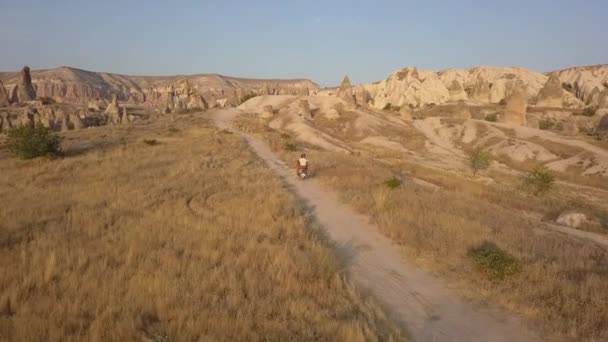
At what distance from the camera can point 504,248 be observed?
10844 mm

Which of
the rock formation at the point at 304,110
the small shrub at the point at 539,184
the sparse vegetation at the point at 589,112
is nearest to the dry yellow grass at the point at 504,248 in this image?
the small shrub at the point at 539,184

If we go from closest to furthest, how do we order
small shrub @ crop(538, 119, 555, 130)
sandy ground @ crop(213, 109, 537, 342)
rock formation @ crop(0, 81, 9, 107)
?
sandy ground @ crop(213, 109, 537, 342), small shrub @ crop(538, 119, 555, 130), rock formation @ crop(0, 81, 9, 107)

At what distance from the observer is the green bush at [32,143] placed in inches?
862

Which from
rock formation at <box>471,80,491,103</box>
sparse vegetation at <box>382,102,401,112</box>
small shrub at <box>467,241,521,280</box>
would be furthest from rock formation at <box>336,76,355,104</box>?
small shrub at <box>467,241,521,280</box>

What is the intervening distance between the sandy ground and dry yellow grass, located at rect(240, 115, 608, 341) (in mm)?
395

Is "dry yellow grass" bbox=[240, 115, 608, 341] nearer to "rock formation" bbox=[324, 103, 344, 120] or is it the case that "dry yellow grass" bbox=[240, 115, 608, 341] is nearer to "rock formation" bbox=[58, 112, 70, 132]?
"rock formation" bbox=[324, 103, 344, 120]

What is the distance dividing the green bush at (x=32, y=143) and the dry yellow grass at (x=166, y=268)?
6.31 metres

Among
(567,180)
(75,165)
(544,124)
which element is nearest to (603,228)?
(75,165)

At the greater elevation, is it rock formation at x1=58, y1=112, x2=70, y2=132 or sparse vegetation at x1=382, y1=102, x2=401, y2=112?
rock formation at x1=58, y1=112, x2=70, y2=132

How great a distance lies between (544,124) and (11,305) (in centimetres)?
7663

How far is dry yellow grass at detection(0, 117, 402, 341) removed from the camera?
20.7 feet

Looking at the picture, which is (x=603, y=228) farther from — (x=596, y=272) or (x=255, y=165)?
(x=255, y=165)

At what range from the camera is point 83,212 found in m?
11.9

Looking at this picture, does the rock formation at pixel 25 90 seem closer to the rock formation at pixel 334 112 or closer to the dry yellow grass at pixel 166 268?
the rock formation at pixel 334 112
